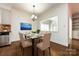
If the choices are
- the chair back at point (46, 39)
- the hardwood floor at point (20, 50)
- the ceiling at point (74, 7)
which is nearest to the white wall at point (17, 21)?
the hardwood floor at point (20, 50)

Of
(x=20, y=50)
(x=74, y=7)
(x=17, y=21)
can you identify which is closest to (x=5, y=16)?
(x=17, y=21)

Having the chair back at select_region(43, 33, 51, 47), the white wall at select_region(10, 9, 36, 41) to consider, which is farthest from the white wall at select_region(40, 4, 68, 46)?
the white wall at select_region(10, 9, 36, 41)

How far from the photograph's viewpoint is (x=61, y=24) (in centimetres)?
190

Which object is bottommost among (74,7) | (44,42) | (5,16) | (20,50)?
(20,50)

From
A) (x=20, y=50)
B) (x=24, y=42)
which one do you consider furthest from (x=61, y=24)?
(x=20, y=50)

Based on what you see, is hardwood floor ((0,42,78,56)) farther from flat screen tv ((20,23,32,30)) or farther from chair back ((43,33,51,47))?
flat screen tv ((20,23,32,30))

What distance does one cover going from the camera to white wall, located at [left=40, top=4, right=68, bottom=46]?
1.88 metres

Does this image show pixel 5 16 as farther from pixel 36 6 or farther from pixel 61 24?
pixel 61 24

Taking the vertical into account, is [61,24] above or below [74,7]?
below

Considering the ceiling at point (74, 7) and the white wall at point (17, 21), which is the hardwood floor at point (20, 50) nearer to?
the white wall at point (17, 21)

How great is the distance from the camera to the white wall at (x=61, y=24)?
1879 mm

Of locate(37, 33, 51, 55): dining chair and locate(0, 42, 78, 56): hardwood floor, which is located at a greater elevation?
locate(37, 33, 51, 55): dining chair

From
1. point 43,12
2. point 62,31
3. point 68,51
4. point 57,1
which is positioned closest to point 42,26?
point 43,12

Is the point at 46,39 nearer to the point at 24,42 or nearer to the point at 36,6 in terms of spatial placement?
the point at 24,42
